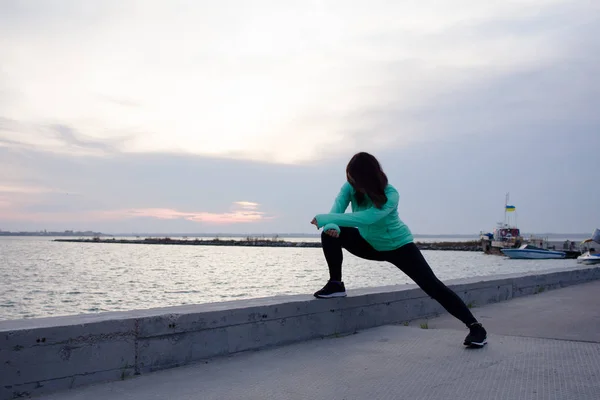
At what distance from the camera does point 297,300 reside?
15.8 feet

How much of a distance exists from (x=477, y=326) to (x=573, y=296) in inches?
217

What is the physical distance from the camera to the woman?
4480mm

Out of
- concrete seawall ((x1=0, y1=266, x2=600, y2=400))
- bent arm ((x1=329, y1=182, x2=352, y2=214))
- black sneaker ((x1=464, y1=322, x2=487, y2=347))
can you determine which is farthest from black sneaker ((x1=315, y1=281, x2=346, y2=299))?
black sneaker ((x1=464, y1=322, x2=487, y2=347))

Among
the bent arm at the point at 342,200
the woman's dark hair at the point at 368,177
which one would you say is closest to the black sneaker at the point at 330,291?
the bent arm at the point at 342,200

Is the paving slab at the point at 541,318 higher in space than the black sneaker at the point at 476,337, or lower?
lower

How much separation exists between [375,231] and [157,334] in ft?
6.24

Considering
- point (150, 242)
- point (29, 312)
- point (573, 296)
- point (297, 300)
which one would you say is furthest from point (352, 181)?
point (150, 242)

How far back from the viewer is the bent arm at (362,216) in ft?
14.6

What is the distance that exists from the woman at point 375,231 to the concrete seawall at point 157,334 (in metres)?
0.61

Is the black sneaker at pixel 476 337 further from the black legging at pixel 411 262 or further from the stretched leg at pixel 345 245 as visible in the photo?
the stretched leg at pixel 345 245

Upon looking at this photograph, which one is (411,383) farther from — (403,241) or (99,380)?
(99,380)

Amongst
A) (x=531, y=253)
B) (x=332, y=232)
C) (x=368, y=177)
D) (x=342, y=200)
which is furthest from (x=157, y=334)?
(x=531, y=253)

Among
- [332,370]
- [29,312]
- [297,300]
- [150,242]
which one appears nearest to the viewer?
[332,370]

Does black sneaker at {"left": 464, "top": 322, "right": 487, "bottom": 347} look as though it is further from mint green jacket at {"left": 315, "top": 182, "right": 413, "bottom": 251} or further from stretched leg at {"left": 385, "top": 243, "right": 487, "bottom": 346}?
mint green jacket at {"left": 315, "top": 182, "right": 413, "bottom": 251}
